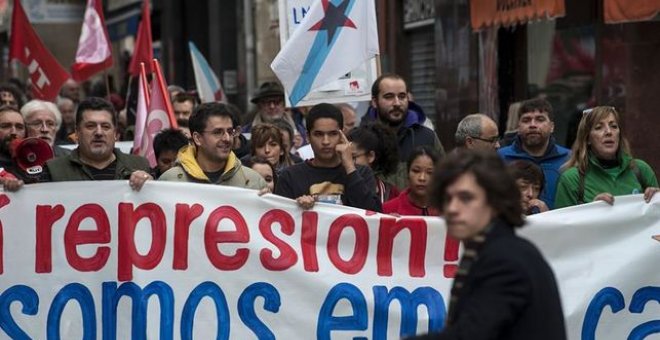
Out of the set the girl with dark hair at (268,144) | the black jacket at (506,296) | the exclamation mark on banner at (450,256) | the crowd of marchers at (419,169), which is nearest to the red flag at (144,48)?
the crowd of marchers at (419,169)

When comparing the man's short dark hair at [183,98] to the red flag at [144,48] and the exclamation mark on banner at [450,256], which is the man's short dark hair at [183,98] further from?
the exclamation mark on banner at [450,256]

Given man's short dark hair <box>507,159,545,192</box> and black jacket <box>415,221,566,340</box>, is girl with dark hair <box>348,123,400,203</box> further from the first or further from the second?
black jacket <box>415,221,566,340</box>

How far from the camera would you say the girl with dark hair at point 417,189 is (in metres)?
8.15

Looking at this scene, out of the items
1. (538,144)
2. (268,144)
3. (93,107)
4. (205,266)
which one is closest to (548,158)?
(538,144)

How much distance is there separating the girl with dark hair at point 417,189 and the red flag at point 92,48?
7.23 metres

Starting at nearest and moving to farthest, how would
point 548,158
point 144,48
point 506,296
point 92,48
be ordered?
point 506,296 < point 548,158 < point 144,48 < point 92,48

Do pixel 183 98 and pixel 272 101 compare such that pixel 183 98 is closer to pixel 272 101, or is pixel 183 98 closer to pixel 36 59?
pixel 272 101

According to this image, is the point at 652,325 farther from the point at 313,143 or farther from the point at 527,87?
the point at 527,87

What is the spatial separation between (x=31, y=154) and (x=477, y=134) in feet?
8.33

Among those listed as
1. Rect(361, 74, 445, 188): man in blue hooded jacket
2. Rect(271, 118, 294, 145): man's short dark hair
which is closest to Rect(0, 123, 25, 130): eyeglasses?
Rect(271, 118, 294, 145): man's short dark hair

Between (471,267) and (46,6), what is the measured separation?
22.0 metres

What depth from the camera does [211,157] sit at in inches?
322

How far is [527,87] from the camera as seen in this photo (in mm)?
15250

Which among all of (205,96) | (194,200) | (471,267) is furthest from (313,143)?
(205,96)
